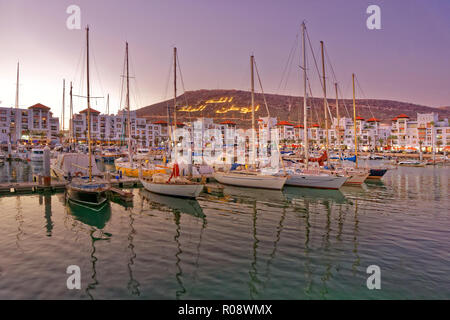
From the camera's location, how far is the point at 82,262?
12.2 metres

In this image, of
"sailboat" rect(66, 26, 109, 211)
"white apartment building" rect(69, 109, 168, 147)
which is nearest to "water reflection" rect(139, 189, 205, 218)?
"sailboat" rect(66, 26, 109, 211)

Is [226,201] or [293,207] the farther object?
[226,201]

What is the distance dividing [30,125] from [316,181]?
14602 centimetres

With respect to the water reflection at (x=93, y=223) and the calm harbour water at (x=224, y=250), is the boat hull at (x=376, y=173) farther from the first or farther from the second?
the water reflection at (x=93, y=223)

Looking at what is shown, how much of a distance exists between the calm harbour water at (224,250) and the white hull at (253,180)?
657 centimetres

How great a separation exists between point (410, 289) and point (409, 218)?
12364 mm

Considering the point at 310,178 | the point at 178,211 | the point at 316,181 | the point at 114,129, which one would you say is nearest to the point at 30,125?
the point at 114,129

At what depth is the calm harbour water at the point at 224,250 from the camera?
32.7 feet

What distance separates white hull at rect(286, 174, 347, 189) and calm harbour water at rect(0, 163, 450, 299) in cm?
796

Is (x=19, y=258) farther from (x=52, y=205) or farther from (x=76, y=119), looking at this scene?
(x=76, y=119)

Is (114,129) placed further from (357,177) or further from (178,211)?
(178,211)

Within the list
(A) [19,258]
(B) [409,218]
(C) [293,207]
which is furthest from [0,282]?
(B) [409,218]

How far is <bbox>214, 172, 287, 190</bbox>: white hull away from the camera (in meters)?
31.4

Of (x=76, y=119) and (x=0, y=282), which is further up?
(x=76, y=119)
